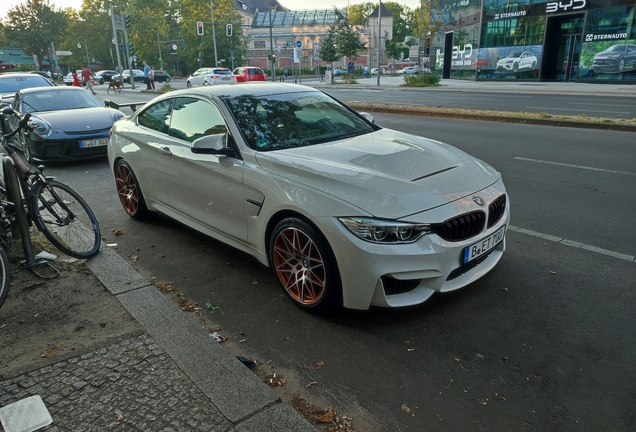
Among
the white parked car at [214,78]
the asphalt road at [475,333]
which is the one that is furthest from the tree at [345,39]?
the asphalt road at [475,333]

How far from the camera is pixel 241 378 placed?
2.77 meters

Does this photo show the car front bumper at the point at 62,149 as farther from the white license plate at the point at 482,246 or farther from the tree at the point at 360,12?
the tree at the point at 360,12

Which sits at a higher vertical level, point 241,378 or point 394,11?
point 394,11

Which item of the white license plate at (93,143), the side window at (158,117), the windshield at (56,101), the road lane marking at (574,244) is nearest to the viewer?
the road lane marking at (574,244)

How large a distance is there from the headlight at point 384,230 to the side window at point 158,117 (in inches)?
108

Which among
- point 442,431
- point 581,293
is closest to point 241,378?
point 442,431

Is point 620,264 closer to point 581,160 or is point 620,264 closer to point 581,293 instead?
point 581,293

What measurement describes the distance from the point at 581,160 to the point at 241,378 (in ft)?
25.1

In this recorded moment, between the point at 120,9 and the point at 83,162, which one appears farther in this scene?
the point at 120,9

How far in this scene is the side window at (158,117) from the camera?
5.08 metres

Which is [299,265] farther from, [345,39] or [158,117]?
[345,39]

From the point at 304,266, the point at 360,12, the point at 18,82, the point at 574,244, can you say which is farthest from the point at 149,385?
the point at 360,12

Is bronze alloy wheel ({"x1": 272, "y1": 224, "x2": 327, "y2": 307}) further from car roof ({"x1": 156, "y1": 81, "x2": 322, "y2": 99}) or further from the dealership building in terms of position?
the dealership building

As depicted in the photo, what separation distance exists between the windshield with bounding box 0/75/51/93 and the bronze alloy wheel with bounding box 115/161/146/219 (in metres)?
9.92
